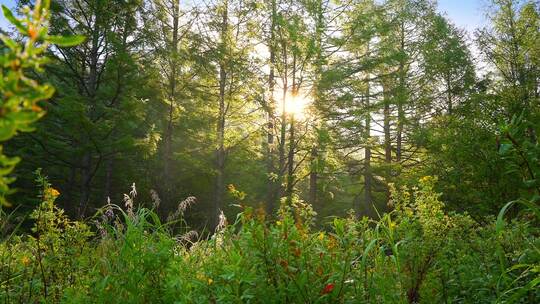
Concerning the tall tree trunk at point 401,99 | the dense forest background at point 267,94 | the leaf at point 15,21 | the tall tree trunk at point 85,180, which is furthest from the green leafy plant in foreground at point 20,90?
the tall tree trunk at point 401,99

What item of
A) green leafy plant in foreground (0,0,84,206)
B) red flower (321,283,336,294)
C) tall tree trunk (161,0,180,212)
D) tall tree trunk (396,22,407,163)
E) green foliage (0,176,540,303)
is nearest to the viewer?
green leafy plant in foreground (0,0,84,206)

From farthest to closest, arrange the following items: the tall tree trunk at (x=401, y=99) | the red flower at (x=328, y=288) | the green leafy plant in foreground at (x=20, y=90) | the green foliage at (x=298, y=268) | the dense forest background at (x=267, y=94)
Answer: the tall tree trunk at (x=401, y=99) → the dense forest background at (x=267, y=94) → the green foliage at (x=298, y=268) → the red flower at (x=328, y=288) → the green leafy plant in foreground at (x=20, y=90)

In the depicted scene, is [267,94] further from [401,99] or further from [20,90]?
[20,90]

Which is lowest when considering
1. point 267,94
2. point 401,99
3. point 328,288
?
point 328,288

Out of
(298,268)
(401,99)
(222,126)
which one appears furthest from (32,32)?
(401,99)

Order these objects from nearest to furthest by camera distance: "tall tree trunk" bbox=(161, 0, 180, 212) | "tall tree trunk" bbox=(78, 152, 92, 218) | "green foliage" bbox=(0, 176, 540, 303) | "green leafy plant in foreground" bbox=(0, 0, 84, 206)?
"green leafy plant in foreground" bbox=(0, 0, 84, 206), "green foliage" bbox=(0, 176, 540, 303), "tall tree trunk" bbox=(78, 152, 92, 218), "tall tree trunk" bbox=(161, 0, 180, 212)

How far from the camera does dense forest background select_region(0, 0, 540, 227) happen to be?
11.3m

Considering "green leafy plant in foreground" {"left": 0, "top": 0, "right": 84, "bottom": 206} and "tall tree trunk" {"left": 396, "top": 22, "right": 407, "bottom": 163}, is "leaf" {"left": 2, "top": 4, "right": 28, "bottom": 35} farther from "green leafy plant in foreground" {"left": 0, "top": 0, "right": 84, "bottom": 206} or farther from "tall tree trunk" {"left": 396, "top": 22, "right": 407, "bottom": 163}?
"tall tree trunk" {"left": 396, "top": 22, "right": 407, "bottom": 163}

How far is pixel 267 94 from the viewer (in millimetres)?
13438

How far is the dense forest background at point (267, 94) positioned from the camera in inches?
447

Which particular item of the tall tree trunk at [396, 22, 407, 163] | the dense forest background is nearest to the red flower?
the dense forest background

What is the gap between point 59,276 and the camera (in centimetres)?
272

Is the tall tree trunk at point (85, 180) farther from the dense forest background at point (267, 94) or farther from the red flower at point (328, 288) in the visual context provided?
the red flower at point (328, 288)

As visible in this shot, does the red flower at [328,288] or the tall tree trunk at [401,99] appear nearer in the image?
the red flower at [328,288]
